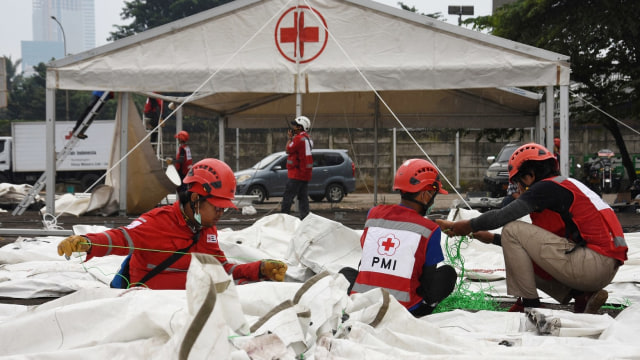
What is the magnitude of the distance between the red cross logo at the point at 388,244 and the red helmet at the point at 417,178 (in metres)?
0.33

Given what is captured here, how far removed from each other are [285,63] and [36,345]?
6.86m

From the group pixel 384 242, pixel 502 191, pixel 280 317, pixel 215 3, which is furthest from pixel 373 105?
pixel 215 3

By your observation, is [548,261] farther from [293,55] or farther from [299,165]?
[299,165]

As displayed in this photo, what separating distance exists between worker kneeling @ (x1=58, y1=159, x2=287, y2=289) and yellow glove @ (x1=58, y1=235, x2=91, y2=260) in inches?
10.0

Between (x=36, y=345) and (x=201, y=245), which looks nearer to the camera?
(x=36, y=345)

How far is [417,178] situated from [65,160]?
2076 centimetres

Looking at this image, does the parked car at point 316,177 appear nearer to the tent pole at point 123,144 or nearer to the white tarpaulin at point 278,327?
the tent pole at point 123,144

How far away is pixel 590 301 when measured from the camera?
396cm

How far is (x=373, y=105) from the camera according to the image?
544 inches

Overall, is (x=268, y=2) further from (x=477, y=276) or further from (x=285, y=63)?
(x=477, y=276)

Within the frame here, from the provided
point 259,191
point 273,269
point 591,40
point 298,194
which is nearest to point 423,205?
point 273,269

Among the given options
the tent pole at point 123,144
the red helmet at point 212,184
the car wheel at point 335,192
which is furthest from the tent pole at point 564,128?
the car wheel at point 335,192

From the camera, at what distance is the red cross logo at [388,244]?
12.3ft

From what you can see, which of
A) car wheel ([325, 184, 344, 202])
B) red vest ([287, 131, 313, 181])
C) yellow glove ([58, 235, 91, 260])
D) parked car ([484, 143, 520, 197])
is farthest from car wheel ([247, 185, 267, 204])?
yellow glove ([58, 235, 91, 260])
